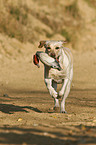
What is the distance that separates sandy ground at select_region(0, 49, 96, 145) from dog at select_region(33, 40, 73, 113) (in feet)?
1.96

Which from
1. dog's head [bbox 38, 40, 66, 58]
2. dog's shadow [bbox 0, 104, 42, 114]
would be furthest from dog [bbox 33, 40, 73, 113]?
dog's shadow [bbox 0, 104, 42, 114]

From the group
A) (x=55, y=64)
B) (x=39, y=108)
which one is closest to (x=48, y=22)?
(x=39, y=108)

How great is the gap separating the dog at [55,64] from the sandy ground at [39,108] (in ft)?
1.96

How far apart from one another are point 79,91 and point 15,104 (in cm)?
378

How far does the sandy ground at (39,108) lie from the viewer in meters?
4.55

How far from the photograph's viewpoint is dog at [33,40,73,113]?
6449mm

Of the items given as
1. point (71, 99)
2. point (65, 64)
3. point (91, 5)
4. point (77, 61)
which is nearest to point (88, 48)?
point (77, 61)

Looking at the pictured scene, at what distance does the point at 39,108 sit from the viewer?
27.7 ft

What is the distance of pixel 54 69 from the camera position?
22.6 ft

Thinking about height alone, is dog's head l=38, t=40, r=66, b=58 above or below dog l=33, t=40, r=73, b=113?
above

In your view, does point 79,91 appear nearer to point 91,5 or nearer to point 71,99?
point 71,99

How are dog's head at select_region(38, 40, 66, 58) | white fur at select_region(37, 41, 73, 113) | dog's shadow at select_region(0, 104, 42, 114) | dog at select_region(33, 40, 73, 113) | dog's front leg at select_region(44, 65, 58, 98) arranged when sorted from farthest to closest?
1. dog's shadow at select_region(0, 104, 42, 114)
2. dog's front leg at select_region(44, 65, 58, 98)
3. white fur at select_region(37, 41, 73, 113)
4. dog's head at select_region(38, 40, 66, 58)
5. dog at select_region(33, 40, 73, 113)

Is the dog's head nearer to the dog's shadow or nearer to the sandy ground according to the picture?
the sandy ground

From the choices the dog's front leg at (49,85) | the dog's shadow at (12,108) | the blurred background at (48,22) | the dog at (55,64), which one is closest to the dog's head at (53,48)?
the dog at (55,64)
